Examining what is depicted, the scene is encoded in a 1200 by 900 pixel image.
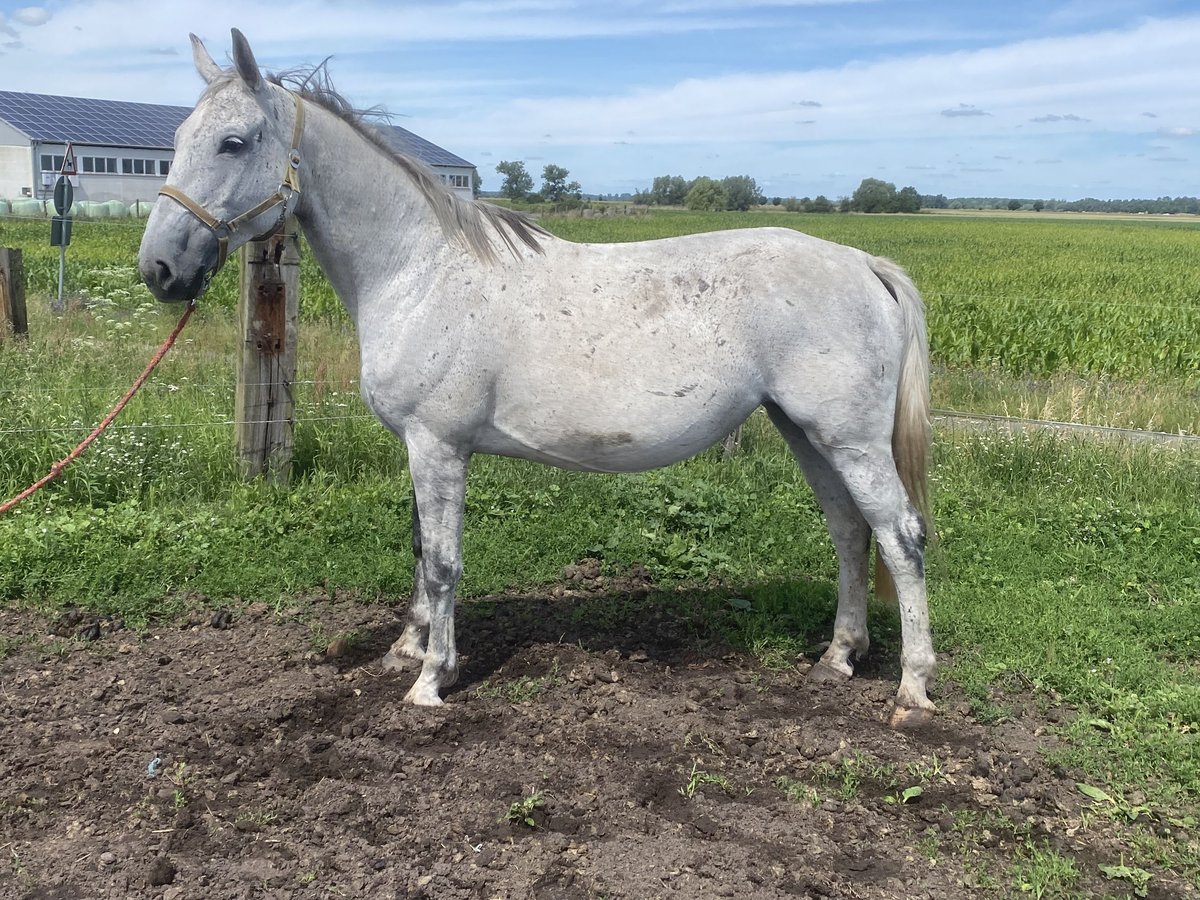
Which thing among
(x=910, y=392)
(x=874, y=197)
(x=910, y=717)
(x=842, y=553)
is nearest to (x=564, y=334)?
(x=910, y=392)

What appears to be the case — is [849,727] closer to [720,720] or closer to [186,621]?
[720,720]

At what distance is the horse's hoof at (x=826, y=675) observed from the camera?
4.58 m

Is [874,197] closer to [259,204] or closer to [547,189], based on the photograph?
[547,189]

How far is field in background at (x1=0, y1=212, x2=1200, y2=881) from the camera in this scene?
4664 millimetres

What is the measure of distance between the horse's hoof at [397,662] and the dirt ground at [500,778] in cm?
10

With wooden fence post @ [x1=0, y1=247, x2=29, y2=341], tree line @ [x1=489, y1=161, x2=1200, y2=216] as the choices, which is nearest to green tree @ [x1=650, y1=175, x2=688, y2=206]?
tree line @ [x1=489, y1=161, x2=1200, y2=216]

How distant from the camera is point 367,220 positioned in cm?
395

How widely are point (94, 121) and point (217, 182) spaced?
53.3 m

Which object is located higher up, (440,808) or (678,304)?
(678,304)

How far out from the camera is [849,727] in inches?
162

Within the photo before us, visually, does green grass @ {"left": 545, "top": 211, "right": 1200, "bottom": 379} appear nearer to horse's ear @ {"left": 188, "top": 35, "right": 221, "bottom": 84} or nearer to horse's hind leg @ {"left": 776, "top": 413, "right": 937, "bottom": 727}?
horse's hind leg @ {"left": 776, "top": 413, "right": 937, "bottom": 727}

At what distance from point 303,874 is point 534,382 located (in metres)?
1.99

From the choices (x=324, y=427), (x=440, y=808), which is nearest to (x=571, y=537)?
(x=324, y=427)

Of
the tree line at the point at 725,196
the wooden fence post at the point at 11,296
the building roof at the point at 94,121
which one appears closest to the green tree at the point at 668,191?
the tree line at the point at 725,196
